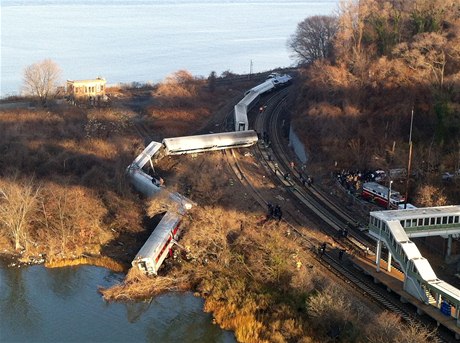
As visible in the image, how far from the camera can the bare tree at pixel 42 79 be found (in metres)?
47.2

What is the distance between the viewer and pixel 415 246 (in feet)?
66.9

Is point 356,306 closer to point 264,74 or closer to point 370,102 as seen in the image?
point 370,102

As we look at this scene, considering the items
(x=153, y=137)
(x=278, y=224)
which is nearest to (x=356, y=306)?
(x=278, y=224)

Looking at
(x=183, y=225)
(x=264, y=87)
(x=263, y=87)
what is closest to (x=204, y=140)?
(x=183, y=225)

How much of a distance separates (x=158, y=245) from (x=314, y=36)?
33.9 meters

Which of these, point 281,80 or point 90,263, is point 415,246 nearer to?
point 90,263

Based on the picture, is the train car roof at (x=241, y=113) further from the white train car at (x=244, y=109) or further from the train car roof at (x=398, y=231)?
the train car roof at (x=398, y=231)

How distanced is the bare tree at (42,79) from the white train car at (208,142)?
54.3 ft

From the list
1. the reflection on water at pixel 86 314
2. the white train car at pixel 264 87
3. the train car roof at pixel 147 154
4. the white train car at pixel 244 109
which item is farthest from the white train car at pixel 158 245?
the white train car at pixel 264 87

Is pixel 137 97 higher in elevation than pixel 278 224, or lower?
higher

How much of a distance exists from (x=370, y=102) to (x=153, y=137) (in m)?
14.1

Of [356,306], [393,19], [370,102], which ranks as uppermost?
[393,19]

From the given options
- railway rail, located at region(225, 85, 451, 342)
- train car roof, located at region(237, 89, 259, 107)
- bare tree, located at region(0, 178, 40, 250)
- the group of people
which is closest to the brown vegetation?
railway rail, located at region(225, 85, 451, 342)

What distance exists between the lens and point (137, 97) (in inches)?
1957
